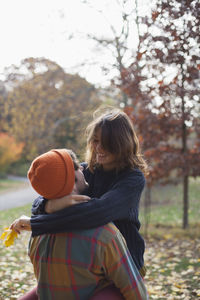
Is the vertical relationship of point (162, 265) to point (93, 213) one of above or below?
below

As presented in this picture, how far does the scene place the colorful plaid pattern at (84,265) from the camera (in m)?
1.52

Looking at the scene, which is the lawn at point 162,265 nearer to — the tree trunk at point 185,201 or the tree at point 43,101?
the tree trunk at point 185,201

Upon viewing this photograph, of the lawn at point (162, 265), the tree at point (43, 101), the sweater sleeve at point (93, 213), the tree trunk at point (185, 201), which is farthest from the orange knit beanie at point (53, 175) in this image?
Result: the tree at point (43, 101)

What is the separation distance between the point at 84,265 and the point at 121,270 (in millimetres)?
181

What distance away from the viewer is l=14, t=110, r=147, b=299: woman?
1.56 metres

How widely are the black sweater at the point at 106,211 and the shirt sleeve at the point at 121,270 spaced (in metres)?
0.13

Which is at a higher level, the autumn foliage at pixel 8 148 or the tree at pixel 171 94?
the tree at pixel 171 94

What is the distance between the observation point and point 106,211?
1612mm

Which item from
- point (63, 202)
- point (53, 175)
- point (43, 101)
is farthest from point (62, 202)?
point (43, 101)

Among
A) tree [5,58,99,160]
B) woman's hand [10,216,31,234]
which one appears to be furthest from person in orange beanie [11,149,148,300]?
tree [5,58,99,160]

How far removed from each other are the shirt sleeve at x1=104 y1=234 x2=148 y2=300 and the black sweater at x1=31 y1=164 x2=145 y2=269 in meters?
0.13

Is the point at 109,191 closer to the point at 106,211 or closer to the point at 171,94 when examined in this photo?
the point at 106,211

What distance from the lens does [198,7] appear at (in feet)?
12.3

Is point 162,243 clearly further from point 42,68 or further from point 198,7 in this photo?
point 42,68
